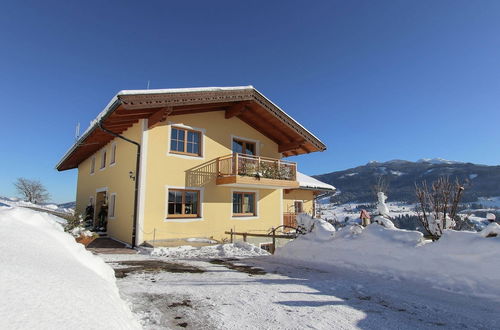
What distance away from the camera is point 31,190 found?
1758 inches

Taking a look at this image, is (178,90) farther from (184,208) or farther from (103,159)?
(103,159)

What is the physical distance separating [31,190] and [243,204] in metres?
44.7

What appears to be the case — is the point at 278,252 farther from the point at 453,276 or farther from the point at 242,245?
the point at 453,276

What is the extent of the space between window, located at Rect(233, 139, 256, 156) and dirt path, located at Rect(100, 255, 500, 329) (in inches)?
373

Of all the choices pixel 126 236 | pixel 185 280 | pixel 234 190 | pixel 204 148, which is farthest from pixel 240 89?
pixel 185 280

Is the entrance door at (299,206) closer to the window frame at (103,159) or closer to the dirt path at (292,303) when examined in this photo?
the window frame at (103,159)

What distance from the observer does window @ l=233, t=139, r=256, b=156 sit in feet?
49.4

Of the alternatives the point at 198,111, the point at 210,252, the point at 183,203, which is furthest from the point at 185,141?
the point at 210,252

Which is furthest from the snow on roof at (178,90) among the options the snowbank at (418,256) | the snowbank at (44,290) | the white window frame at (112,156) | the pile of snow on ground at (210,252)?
the snowbank at (418,256)

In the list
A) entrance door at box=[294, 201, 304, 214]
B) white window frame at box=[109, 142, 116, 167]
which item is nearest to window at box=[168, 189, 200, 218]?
white window frame at box=[109, 142, 116, 167]

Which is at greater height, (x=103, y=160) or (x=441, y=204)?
(x=103, y=160)

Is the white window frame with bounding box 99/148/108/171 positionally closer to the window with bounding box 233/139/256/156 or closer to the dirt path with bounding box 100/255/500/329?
the window with bounding box 233/139/256/156

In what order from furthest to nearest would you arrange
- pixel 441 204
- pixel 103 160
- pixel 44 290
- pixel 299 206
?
pixel 299 206 → pixel 103 160 → pixel 441 204 → pixel 44 290

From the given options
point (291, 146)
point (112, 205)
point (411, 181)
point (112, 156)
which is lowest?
point (112, 205)
